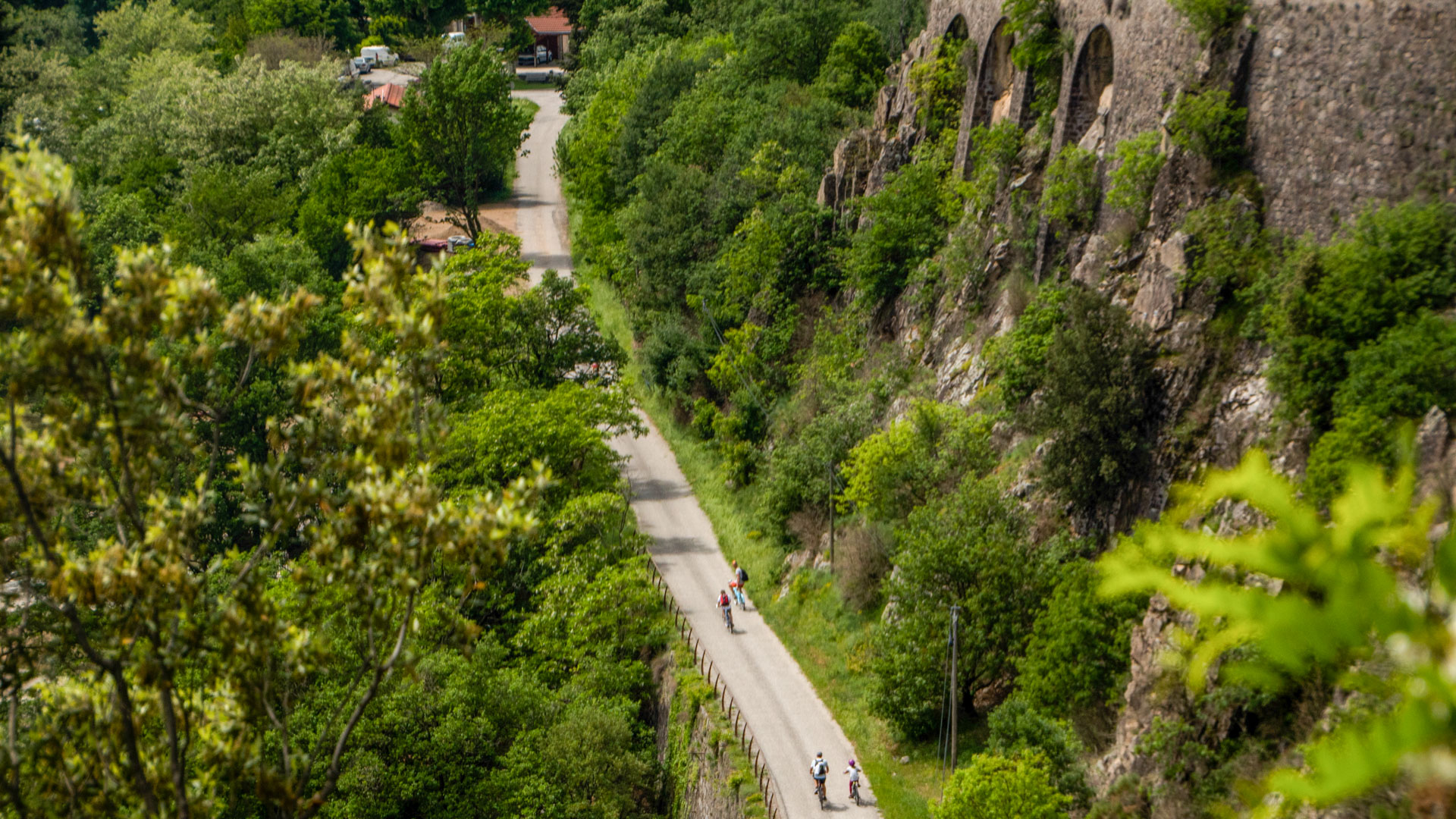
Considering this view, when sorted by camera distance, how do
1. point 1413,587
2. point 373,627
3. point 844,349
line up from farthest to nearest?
point 844,349, point 373,627, point 1413,587

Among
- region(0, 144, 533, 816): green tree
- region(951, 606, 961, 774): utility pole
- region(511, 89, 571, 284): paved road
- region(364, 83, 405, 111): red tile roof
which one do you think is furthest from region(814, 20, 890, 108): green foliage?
region(0, 144, 533, 816): green tree

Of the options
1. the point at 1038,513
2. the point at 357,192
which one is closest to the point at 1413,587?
the point at 1038,513

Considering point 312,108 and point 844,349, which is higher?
point 312,108

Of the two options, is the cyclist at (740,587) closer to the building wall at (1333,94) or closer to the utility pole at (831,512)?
the utility pole at (831,512)

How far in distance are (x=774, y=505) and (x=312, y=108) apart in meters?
44.0

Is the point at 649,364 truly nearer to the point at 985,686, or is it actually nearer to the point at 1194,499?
the point at 985,686

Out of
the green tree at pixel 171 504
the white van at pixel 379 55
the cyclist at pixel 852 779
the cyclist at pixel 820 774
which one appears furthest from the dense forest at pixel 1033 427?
the white van at pixel 379 55

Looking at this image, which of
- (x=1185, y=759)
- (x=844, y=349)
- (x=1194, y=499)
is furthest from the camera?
(x=844, y=349)

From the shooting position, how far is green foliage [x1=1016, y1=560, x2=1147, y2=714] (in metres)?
27.2

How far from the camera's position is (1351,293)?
24.2 metres

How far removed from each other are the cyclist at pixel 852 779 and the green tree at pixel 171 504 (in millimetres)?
23548

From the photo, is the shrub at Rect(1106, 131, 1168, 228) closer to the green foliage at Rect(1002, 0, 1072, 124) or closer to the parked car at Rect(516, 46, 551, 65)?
the green foliage at Rect(1002, 0, 1072, 124)

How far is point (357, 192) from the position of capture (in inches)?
2630

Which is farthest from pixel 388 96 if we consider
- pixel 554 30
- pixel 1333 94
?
pixel 1333 94
